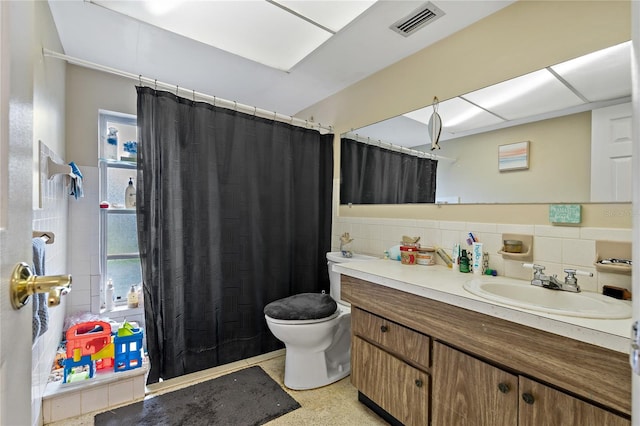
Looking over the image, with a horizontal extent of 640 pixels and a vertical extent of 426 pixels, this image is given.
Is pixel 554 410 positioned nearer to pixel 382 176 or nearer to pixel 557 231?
pixel 557 231

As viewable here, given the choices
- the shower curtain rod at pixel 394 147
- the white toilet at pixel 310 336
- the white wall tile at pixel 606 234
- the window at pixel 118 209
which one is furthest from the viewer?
the window at pixel 118 209

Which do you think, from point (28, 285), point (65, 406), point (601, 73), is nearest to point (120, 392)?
point (65, 406)

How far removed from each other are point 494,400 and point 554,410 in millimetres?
183

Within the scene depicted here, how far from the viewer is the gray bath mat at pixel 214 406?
1.57 m

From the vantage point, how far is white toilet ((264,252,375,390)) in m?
1.79

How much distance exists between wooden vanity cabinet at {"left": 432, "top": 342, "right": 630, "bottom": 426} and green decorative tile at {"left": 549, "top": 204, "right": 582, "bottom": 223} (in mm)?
748

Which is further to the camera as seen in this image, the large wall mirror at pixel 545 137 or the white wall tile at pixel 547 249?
the white wall tile at pixel 547 249

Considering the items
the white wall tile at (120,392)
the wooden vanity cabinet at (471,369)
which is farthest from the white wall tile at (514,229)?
the white wall tile at (120,392)

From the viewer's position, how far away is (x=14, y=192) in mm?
452

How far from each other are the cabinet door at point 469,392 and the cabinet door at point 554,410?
3 centimetres

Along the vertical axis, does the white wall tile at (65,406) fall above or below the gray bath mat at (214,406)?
above

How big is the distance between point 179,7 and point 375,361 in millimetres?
2140

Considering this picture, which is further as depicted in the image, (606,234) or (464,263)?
(464,263)

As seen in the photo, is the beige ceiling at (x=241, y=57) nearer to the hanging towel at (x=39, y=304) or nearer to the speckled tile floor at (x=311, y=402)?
the hanging towel at (x=39, y=304)
